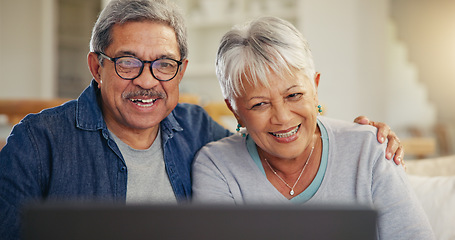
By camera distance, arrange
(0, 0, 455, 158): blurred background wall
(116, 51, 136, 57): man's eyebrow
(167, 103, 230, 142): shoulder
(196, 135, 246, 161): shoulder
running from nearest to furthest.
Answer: (116, 51, 136, 57): man's eyebrow < (196, 135, 246, 161): shoulder < (167, 103, 230, 142): shoulder < (0, 0, 455, 158): blurred background wall

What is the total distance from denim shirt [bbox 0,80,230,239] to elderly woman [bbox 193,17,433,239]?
20cm

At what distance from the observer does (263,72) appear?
49.4 inches

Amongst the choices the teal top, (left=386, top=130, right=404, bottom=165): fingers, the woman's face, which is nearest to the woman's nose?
the woman's face

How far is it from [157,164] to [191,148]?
0.16 meters

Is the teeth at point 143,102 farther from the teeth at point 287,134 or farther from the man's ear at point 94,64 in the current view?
the teeth at point 287,134

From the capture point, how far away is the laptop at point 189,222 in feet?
1.69

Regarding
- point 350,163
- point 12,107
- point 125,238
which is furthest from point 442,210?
point 12,107

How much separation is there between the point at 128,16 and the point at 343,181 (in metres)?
0.80

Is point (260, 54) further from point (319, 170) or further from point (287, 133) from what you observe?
point (319, 170)

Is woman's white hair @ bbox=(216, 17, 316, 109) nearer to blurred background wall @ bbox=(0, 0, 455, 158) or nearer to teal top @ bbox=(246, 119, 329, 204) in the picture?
teal top @ bbox=(246, 119, 329, 204)

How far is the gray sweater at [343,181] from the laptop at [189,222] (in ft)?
2.35

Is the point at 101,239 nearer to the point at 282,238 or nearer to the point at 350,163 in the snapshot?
the point at 282,238

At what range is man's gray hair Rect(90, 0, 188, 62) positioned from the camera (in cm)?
132

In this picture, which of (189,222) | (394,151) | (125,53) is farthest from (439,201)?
(189,222)
